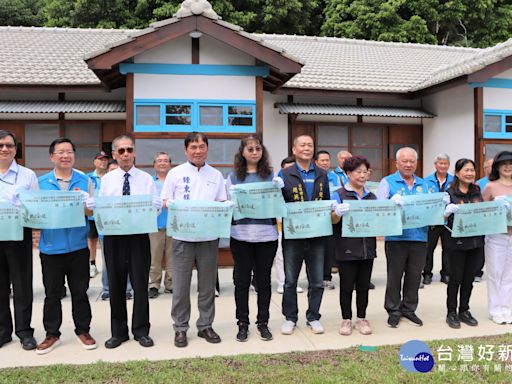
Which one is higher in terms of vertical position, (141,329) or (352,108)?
(352,108)

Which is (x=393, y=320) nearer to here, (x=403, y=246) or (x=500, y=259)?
(x=403, y=246)

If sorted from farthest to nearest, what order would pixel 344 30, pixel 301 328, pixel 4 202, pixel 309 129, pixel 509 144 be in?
pixel 344 30 < pixel 309 129 < pixel 509 144 < pixel 301 328 < pixel 4 202

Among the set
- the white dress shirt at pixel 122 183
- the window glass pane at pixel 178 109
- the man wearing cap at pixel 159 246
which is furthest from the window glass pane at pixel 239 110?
the white dress shirt at pixel 122 183

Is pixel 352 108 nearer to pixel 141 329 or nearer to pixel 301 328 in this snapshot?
pixel 301 328

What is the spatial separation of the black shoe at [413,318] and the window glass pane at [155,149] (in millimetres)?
4577

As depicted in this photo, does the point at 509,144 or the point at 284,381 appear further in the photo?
the point at 509,144

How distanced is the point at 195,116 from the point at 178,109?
1.04ft

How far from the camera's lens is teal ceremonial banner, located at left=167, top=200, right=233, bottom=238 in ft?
12.0

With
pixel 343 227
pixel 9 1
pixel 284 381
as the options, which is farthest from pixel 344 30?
pixel 284 381

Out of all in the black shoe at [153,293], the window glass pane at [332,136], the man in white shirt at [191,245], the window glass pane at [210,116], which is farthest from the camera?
the window glass pane at [332,136]

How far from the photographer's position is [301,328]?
419cm

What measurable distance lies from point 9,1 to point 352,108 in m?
19.8

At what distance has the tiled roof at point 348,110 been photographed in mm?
9289

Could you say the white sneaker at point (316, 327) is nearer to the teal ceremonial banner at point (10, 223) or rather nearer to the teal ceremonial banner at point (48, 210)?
the teal ceremonial banner at point (48, 210)
